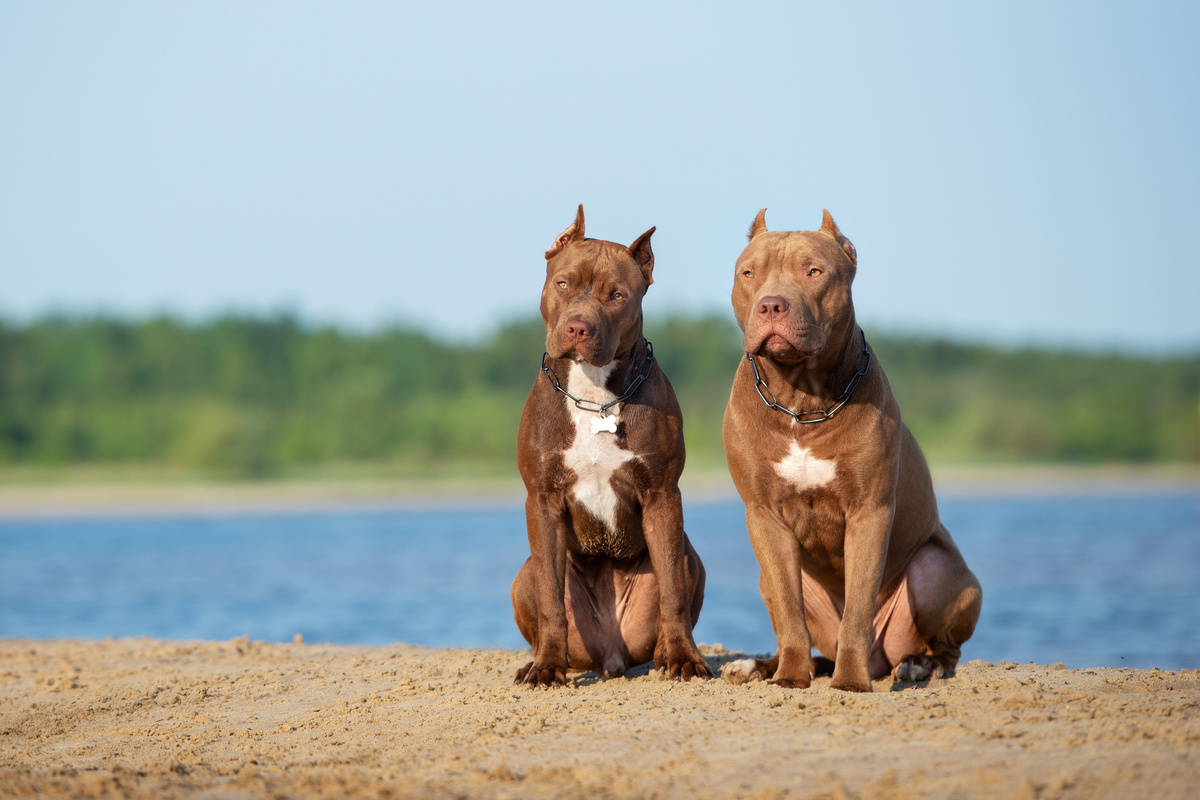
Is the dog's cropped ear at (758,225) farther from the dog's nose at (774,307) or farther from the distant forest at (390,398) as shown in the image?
the distant forest at (390,398)

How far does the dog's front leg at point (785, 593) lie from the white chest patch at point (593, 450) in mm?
657

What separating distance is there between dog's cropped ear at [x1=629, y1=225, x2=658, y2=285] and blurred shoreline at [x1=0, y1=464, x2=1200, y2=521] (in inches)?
1127

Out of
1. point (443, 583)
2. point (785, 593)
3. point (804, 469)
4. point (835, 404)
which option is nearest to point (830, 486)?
point (804, 469)

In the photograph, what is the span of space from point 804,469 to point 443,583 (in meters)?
11.5

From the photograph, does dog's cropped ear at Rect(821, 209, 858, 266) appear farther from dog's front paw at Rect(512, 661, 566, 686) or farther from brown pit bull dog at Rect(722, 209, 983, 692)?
dog's front paw at Rect(512, 661, 566, 686)

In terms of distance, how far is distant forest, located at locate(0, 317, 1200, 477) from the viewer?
3778cm

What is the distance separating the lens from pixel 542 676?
5.12 m

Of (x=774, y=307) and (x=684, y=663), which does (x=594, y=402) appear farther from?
(x=684, y=663)

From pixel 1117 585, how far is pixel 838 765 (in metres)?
12.3

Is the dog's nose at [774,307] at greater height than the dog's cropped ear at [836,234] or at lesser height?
lesser

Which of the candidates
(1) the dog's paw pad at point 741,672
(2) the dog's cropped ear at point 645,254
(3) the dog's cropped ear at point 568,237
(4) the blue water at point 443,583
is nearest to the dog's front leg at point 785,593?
(1) the dog's paw pad at point 741,672

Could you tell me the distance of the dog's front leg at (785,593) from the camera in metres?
4.82

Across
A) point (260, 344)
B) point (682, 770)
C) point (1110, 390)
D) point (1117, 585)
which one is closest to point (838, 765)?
point (682, 770)

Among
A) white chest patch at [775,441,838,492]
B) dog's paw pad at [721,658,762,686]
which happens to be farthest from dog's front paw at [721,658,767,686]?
white chest patch at [775,441,838,492]
